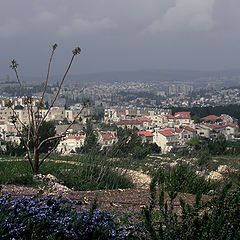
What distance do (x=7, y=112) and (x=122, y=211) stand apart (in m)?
52.2

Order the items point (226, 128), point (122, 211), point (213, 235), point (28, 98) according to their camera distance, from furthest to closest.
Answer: point (226, 128), point (28, 98), point (122, 211), point (213, 235)

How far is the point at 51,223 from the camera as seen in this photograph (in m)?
2.67

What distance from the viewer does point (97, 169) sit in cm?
555

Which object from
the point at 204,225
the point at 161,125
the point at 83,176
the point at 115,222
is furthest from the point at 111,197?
the point at 161,125

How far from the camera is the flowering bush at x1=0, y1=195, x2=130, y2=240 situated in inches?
99.3

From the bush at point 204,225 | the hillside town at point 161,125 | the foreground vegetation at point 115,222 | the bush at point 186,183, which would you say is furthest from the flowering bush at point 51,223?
the hillside town at point 161,125

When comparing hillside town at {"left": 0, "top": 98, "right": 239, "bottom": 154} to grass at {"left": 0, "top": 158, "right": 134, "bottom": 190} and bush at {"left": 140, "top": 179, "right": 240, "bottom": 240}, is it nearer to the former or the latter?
grass at {"left": 0, "top": 158, "right": 134, "bottom": 190}

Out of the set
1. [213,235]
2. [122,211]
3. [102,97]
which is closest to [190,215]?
[213,235]

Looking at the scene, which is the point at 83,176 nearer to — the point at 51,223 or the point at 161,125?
the point at 51,223

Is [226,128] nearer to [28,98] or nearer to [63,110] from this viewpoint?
[63,110]

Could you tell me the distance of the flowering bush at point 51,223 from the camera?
99.3 inches

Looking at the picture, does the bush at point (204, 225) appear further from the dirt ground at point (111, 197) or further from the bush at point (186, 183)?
the bush at point (186, 183)

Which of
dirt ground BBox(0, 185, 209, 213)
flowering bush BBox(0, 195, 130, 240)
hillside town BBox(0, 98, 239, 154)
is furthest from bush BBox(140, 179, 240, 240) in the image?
hillside town BBox(0, 98, 239, 154)

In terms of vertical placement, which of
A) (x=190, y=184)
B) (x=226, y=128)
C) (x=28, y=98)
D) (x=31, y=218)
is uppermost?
(x=28, y=98)
